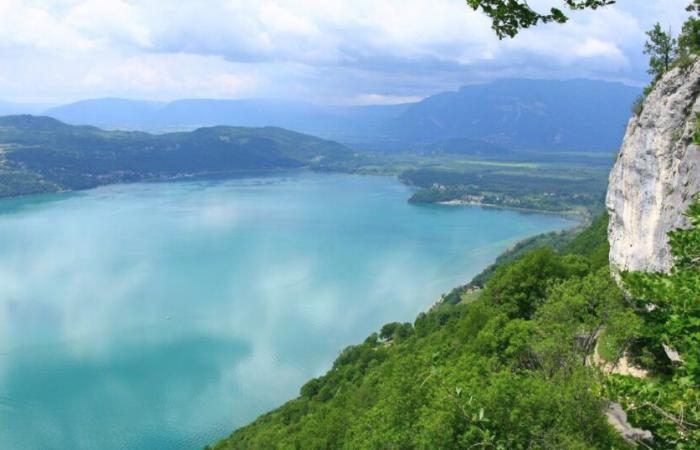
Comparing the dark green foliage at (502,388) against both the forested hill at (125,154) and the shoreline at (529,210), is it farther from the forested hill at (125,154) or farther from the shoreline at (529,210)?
the forested hill at (125,154)

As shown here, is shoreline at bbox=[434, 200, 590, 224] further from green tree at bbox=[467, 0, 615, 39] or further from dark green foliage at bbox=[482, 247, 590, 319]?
green tree at bbox=[467, 0, 615, 39]

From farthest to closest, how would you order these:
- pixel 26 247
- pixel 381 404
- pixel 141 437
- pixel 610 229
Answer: pixel 26 247, pixel 141 437, pixel 610 229, pixel 381 404

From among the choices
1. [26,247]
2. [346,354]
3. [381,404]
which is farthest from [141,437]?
[26,247]

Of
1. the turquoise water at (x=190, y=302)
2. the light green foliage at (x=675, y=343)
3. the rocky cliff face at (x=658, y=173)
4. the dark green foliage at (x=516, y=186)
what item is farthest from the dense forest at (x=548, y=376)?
the dark green foliage at (x=516, y=186)

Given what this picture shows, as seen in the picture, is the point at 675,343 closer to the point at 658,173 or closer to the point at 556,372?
the point at 556,372

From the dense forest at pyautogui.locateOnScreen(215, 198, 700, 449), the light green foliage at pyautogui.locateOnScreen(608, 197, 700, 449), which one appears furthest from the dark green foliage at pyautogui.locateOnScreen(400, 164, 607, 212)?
the light green foliage at pyautogui.locateOnScreen(608, 197, 700, 449)

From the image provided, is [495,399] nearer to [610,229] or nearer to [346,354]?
[610,229]
